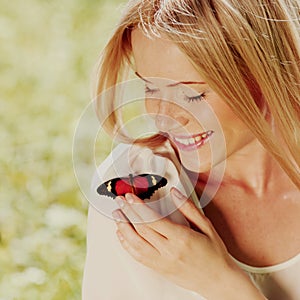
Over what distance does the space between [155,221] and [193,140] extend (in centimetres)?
12

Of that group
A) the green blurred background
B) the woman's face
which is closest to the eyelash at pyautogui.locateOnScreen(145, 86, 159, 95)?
the woman's face

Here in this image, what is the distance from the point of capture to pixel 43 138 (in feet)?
6.81

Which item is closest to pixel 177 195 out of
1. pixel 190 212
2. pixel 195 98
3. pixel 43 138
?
pixel 190 212

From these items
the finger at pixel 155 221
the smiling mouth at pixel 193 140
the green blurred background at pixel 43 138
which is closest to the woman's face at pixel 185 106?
the smiling mouth at pixel 193 140

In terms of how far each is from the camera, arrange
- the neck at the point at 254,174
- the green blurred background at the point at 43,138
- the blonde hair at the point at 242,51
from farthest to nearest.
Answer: the green blurred background at the point at 43,138 → the neck at the point at 254,174 → the blonde hair at the point at 242,51

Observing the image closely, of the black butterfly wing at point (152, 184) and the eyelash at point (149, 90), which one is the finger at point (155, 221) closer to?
the black butterfly wing at point (152, 184)

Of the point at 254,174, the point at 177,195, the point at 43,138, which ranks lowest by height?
the point at 43,138

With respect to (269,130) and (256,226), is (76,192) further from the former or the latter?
(269,130)

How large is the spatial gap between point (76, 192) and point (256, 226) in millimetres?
793

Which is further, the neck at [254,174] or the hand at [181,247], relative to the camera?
the neck at [254,174]

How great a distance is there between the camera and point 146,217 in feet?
3.74

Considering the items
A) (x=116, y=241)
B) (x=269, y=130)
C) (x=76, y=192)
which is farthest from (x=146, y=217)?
(x=76, y=192)

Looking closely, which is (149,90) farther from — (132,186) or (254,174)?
(254,174)

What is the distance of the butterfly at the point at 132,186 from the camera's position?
1.16 m
